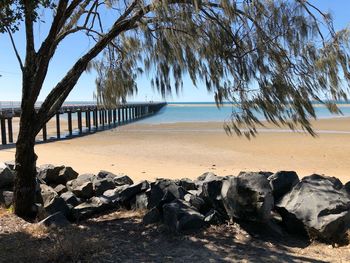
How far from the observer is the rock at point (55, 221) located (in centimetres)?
539

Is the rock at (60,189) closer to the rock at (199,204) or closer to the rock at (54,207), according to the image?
the rock at (54,207)

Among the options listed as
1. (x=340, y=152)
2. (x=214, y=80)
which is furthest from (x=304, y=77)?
(x=340, y=152)

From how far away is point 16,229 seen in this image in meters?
5.47

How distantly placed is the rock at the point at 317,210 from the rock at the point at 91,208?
8.21ft

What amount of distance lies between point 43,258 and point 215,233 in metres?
1.93

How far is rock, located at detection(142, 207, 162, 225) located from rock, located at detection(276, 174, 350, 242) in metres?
1.48

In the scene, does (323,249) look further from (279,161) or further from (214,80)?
(279,161)

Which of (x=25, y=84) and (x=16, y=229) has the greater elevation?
(x=25, y=84)

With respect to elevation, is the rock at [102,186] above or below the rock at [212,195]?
below

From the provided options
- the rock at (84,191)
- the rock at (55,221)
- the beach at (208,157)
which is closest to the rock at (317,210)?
the rock at (55,221)

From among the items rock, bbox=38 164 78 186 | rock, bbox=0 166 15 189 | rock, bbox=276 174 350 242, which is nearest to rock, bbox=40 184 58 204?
rock, bbox=0 166 15 189

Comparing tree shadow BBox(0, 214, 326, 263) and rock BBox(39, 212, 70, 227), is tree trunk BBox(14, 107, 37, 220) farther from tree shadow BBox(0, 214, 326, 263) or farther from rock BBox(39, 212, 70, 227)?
tree shadow BBox(0, 214, 326, 263)

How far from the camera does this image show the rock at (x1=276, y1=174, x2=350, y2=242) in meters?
4.73

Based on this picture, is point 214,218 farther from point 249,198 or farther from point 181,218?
point 249,198
